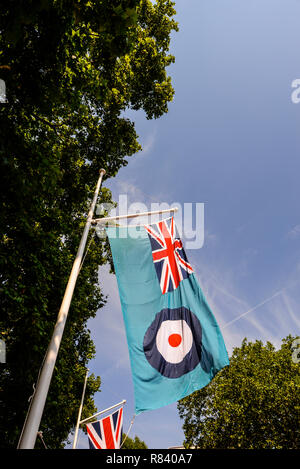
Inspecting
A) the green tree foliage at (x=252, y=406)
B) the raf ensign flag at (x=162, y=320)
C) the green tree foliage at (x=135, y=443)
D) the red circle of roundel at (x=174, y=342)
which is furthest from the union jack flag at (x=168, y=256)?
the green tree foliage at (x=135, y=443)

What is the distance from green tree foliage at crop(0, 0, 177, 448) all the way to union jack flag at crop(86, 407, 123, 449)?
1690mm

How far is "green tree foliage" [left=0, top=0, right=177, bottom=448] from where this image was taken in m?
4.58

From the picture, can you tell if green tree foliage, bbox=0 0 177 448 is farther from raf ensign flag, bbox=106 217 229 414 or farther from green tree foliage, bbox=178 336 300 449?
green tree foliage, bbox=178 336 300 449

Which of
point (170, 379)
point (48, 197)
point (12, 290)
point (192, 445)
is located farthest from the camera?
point (192, 445)

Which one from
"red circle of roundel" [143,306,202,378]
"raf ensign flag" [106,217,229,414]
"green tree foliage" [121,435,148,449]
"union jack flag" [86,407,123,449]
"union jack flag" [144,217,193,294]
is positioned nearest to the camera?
"raf ensign flag" [106,217,229,414]

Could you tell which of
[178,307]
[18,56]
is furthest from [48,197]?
[178,307]

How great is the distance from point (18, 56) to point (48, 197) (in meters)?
4.93

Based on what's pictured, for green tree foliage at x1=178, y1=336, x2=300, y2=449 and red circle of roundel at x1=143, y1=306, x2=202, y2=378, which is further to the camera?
green tree foliage at x1=178, y1=336, x2=300, y2=449

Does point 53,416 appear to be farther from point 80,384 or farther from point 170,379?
point 80,384

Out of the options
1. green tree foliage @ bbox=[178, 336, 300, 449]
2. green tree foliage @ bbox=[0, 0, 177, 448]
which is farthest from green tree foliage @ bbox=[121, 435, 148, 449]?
green tree foliage @ bbox=[0, 0, 177, 448]

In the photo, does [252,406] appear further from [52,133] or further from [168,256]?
[52,133]

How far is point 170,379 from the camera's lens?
14.8 feet

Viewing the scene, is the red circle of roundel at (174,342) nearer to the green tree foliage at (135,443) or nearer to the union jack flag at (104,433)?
the union jack flag at (104,433)
